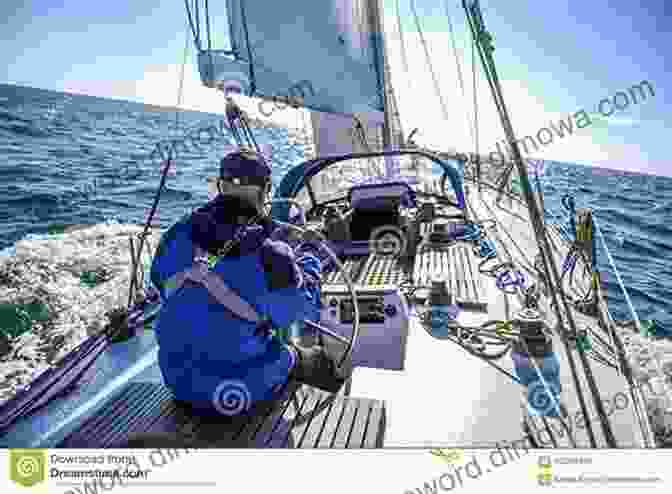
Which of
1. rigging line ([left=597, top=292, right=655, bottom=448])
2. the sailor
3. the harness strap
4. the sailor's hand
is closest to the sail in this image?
the sailor's hand

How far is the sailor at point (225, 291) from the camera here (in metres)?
1.26

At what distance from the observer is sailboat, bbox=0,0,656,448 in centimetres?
136

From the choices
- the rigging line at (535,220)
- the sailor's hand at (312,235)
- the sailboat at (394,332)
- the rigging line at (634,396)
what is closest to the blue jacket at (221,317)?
the sailboat at (394,332)

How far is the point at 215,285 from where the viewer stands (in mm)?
1259

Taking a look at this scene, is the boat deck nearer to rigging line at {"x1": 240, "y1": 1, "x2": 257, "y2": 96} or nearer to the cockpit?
rigging line at {"x1": 240, "y1": 1, "x2": 257, "y2": 96}

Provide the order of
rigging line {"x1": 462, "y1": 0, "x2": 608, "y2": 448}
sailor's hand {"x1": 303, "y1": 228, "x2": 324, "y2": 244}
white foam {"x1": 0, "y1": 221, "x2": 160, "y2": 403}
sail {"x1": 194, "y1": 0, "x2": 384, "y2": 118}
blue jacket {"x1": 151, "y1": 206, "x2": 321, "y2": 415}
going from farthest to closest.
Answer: white foam {"x1": 0, "y1": 221, "x2": 160, "y2": 403}
sail {"x1": 194, "y1": 0, "x2": 384, "y2": 118}
sailor's hand {"x1": 303, "y1": 228, "x2": 324, "y2": 244}
blue jacket {"x1": 151, "y1": 206, "x2": 321, "y2": 415}
rigging line {"x1": 462, "y1": 0, "x2": 608, "y2": 448}

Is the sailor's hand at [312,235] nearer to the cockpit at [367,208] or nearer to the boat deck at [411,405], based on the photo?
the boat deck at [411,405]

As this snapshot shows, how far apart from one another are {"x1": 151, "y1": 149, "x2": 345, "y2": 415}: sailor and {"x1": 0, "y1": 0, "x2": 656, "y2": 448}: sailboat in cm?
16

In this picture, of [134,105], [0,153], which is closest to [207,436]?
[0,153]

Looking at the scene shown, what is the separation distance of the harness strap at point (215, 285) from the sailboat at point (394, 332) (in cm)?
40

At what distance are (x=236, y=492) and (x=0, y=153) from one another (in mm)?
11666

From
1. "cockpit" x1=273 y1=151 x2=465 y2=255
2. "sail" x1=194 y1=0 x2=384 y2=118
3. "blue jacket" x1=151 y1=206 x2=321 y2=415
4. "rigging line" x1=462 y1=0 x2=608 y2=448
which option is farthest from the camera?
"cockpit" x1=273 y1=151 x2=465 y2=255

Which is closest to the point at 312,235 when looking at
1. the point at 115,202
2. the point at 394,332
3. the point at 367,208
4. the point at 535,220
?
the point at 394,332

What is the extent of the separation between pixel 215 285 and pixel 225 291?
0.04 m
